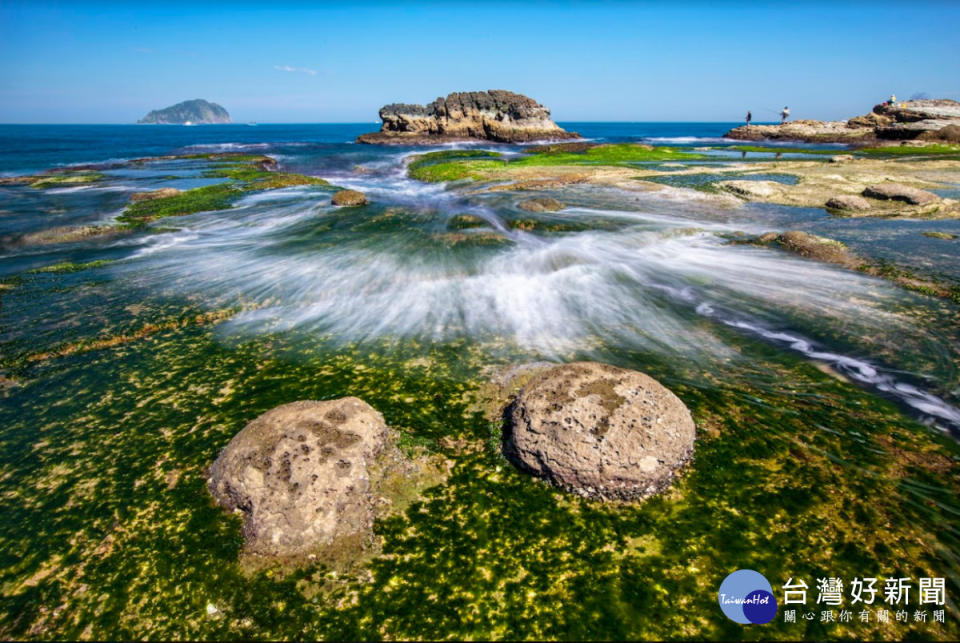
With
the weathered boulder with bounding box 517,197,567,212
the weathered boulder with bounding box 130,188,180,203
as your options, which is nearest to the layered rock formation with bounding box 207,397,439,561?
the weathered boulder with bounding box 517,197,567,212

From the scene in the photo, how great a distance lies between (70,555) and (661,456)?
23.5 ft

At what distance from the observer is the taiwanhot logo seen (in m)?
4.30

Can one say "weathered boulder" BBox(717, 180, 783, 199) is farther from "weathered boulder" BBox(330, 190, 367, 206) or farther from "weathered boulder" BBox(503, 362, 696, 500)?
"weathered boulder" BBox(503, 362, 696, 500)

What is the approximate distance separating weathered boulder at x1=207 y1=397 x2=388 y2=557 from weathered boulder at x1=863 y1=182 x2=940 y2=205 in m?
27.3

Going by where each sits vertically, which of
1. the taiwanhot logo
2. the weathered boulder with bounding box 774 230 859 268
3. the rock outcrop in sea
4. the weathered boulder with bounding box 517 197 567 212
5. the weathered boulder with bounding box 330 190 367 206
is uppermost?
the rock outcrop in sea

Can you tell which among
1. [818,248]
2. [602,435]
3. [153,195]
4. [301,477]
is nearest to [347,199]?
[153,195]

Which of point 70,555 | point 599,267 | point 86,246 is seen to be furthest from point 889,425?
point 86,246

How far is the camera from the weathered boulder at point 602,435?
5.61m

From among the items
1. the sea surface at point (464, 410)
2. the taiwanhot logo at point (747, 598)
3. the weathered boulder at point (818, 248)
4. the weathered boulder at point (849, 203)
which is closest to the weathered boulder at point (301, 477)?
the sea surface at point (464, 410)

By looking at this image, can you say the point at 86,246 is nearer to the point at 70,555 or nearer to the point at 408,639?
the point at 70,555

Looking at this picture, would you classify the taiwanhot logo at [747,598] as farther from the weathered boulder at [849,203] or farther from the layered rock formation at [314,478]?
the weathered boulder at [849,203]

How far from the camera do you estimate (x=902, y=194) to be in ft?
69.5

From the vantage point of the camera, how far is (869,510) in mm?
5309

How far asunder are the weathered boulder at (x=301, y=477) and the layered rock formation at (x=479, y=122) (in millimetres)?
88934
